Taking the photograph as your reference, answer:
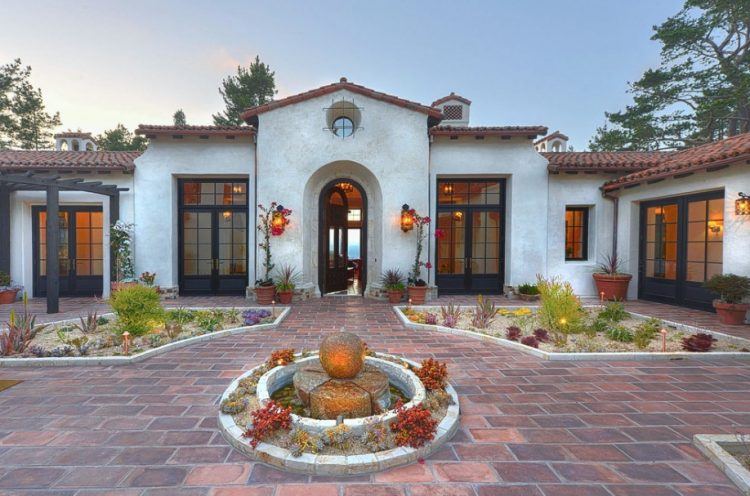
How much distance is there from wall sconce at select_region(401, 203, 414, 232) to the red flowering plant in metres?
3.19

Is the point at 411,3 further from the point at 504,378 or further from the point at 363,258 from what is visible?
the point at 504,378

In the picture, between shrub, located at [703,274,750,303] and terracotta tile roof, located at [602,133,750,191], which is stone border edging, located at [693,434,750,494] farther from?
terracotta tile roof, located at [602,133,750,191]

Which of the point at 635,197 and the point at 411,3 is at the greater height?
the point at 411,3

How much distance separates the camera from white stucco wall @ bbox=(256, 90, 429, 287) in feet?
29.2

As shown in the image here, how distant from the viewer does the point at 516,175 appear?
9469 mm

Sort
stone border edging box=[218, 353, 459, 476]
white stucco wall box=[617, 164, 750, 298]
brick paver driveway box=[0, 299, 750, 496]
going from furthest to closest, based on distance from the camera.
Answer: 1. white stucco wall box=[617, 164, 750, 298]
2. stone border edging box=[218, 353, 459, 476]
3. brick paver driveway box=[0, 299, 750, 496]

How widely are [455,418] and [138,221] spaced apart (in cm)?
1023

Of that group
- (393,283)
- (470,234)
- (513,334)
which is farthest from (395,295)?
(513,334)

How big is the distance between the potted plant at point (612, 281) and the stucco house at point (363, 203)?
1.13ft

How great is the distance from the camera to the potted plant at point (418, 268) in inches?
337

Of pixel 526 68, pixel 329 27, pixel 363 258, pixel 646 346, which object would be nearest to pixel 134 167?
pixel 363 258

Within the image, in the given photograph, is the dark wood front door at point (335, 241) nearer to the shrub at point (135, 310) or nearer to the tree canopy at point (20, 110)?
the shrub at point (135, 310)

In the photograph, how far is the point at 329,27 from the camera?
11562mm

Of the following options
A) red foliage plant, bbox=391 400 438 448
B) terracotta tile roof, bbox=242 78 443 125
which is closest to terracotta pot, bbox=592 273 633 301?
terracotta tile roof, bbox=242 78 443 125
